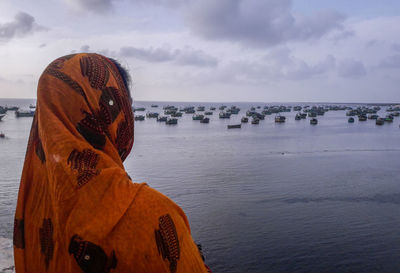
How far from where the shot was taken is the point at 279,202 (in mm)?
13953

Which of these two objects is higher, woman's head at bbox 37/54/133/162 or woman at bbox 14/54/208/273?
woman's head at bbox 37/54/133/162

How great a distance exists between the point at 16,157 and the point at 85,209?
86.3ft

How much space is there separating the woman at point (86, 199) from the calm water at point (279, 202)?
232 cm

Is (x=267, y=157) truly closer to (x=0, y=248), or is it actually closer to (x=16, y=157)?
(x=16, y=157)

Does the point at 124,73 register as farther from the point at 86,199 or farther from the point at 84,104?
the point at 86,199

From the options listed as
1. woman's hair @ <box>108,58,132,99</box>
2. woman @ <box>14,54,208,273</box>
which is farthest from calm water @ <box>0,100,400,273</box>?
woman's hair @ <box>108,58,132,99</box>

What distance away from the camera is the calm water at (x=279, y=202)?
962cm

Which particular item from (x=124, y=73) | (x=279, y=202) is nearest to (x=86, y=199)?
(x=124, y=73)

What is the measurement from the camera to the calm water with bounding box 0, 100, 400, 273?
9.62 meters

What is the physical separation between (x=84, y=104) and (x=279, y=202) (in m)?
14.1

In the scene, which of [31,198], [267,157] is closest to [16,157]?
[267,157]

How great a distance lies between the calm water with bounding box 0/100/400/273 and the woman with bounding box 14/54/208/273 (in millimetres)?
2319

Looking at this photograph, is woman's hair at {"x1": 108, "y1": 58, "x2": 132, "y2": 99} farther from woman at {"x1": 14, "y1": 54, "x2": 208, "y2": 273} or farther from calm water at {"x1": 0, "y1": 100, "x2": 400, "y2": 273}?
calm water at {"x1": 0, "y1": 100, "x2": 400, "y2": 273}

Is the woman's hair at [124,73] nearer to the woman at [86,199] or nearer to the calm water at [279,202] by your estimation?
the woman at [86,199]
